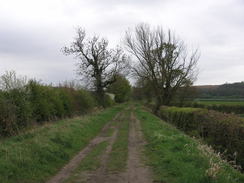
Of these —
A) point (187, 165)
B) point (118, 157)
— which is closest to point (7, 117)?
point (118, 157)

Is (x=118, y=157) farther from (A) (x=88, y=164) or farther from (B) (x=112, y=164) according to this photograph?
(A) (x=88, y=164)

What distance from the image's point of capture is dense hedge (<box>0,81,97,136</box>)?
41.9ft

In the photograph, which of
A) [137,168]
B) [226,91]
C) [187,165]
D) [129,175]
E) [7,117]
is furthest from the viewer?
[226,91]

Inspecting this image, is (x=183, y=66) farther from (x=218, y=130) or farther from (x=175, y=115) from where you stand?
(x=218, y=130)

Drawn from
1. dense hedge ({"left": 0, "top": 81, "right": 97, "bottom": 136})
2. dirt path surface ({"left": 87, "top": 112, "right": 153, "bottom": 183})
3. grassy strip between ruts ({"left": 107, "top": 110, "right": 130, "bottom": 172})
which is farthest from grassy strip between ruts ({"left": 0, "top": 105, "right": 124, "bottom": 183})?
grassy strip between ruts ({"left": 107, "top": 110, "right": 130, "bottom": 172})

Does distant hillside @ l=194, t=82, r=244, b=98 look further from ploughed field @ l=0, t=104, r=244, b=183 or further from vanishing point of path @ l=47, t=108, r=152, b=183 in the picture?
vanishing point of path @ l=47, t=108, r=152, b=183

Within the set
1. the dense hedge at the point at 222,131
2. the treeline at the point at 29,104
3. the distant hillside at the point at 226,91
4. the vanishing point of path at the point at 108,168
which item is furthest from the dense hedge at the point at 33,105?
the distant hillside at the point at 226,91

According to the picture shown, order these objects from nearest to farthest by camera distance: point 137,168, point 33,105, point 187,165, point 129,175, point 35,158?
1. point 129,175
2. point 187,165
3. point 137,168
4. point 35,158
5. point 33,105

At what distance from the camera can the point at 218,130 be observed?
1170cm

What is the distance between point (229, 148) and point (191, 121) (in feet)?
24.5

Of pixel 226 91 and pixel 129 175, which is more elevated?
pixel 226 91

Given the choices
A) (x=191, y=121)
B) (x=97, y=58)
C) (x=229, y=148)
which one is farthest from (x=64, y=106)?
(x=97, y=58)

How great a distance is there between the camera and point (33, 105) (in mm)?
17141

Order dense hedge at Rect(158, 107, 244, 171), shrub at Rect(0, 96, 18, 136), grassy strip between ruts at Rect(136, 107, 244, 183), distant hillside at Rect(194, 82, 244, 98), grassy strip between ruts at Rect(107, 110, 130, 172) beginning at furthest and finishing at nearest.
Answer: distant hillside at Rect(194, 82, 244, 98), shrub at Rect(0, 96, 18, 136), dense hedge at Rect(158, 107, 244, 171), grassy strip between ruts at Rect(107, 110, 130, 172), grassy strip between ruts at Rect(136, 107, 244, 183)
